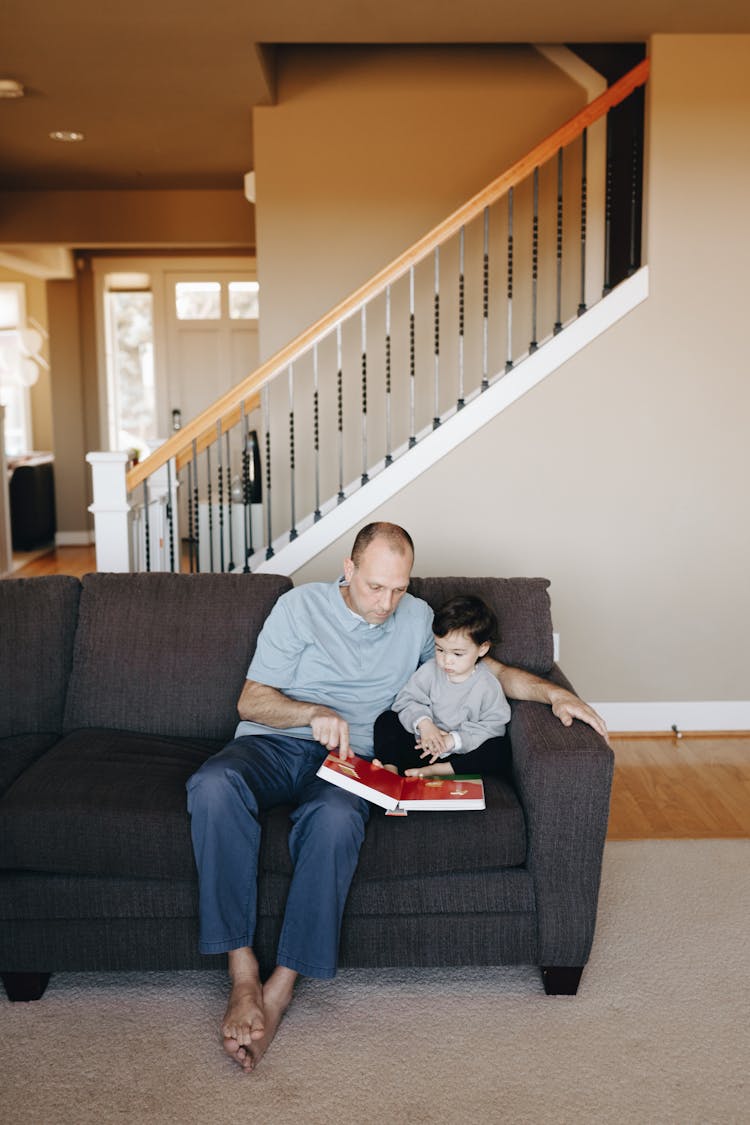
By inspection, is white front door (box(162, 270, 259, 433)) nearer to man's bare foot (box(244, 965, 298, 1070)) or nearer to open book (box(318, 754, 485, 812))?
open book (box(318, 754, 485, 812))

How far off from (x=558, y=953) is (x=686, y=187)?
9.45ft

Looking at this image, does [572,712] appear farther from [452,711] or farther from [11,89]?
[11,89]

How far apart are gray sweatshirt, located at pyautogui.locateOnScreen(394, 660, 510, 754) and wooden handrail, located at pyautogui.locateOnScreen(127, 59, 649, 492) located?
1.62 metres

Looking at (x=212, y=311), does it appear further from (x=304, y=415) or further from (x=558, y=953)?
(x=558, y=953)

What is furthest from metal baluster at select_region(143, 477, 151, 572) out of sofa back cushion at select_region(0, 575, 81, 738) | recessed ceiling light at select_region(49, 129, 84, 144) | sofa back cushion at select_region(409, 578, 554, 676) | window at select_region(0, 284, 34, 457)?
window at select_region(0, 284, 34, 457)

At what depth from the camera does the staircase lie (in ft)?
12.7

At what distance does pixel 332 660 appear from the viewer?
2.61 m


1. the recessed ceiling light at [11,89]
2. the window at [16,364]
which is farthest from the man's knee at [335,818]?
the window at [16,364]

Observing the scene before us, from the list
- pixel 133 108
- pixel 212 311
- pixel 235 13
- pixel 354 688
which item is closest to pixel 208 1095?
pixel 354 688

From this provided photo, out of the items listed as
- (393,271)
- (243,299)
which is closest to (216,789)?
(393,271)

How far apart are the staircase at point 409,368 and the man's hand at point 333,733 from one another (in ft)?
5.45

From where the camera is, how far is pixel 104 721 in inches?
109

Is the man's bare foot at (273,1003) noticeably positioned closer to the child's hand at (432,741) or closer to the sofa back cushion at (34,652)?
the child's hand at (432,741)

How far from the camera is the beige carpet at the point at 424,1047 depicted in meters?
1.95
